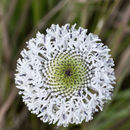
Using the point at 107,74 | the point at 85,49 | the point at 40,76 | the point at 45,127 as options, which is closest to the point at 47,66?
the point at 40,76

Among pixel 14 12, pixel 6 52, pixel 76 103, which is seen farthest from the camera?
pixel 14 12

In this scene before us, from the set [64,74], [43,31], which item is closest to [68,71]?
[64,74]

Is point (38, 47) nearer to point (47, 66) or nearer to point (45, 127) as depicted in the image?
point (47, 66)

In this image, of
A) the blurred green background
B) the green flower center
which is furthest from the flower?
the blurred green background

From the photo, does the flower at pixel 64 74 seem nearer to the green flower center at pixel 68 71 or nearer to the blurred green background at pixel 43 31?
the green flower center at pixel 68 71

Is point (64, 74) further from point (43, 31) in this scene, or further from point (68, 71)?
point (43, 31)

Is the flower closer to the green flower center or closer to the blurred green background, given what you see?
the green flower center
